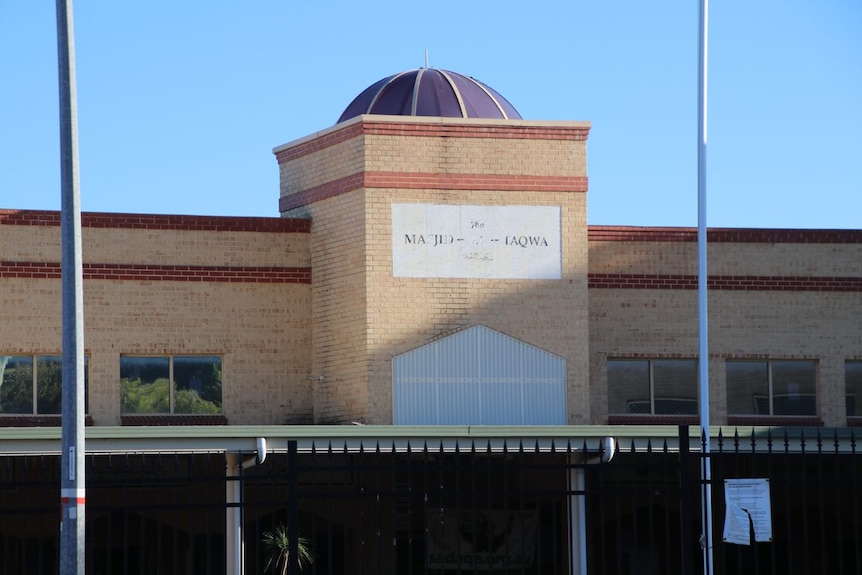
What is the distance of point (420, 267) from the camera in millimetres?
22500

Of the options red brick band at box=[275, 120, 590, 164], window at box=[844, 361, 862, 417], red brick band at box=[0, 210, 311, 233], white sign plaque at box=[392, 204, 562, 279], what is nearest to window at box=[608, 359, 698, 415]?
white sign plaque at box=[392, 204, 562, 279]

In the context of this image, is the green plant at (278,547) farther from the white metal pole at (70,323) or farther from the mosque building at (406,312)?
the white metal pole at (70,323)

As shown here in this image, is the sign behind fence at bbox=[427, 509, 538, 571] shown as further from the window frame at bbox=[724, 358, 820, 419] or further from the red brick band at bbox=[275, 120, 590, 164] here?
the red brick band at bbox=[275, 120, 590, 164]

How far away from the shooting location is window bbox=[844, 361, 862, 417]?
24703 mm

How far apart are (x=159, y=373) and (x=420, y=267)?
4857 millimetres

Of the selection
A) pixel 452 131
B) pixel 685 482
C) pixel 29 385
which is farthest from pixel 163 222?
pixel 685 482

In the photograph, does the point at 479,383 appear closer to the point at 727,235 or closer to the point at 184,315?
the point at 184,315

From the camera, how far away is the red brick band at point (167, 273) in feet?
73.9

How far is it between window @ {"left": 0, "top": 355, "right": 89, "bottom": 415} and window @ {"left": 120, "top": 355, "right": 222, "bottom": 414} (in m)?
0.74

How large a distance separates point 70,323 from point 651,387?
48.2ft

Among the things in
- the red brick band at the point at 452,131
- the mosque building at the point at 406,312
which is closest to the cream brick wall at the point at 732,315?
the mosque building at the point at 406,312

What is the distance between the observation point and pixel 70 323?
1139cm

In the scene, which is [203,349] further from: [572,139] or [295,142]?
[572,139]

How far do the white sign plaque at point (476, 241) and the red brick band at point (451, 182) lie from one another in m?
0.34
